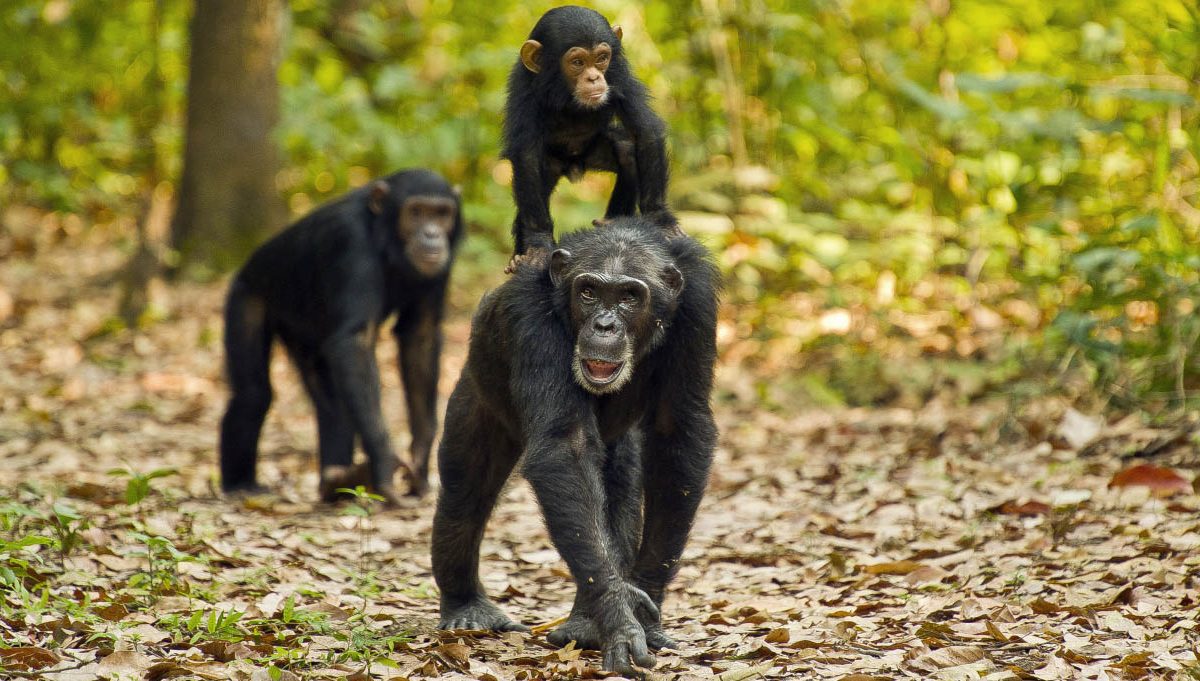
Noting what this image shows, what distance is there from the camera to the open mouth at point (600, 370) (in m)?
4.78

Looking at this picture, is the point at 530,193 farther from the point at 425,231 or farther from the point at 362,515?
the point at 425,231

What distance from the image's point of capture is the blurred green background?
8.67 metres

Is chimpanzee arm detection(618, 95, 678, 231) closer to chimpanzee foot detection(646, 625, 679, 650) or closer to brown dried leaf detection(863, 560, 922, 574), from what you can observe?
chimpanzee foot detection(646, 625, 679, 650)

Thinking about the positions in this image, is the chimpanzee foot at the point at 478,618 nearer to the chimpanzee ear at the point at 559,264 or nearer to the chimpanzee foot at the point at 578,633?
the chimpanzee foot at the point at 578,633

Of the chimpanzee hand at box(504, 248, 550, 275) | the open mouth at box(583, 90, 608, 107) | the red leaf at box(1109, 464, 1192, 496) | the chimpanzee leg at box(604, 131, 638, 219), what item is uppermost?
the open mouth at box(583, 90, 608, 107)

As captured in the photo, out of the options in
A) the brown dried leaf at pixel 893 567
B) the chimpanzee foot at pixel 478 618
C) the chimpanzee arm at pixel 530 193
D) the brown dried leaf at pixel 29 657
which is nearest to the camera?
the brown dried leaf at pixel 29 657

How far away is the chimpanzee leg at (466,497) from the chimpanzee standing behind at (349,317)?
8.65ft

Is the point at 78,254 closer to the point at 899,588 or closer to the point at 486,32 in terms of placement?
the point at 486,32

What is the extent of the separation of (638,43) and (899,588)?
8.64 meters

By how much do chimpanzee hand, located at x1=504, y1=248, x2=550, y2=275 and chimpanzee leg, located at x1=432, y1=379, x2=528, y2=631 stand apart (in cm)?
60

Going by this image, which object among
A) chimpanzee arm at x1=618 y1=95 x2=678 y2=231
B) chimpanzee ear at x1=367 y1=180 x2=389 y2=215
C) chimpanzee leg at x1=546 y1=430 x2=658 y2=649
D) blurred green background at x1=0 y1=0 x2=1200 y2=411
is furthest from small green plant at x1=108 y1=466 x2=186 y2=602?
blurred green background at x1=0 y1=0 x2=1200 y2=411

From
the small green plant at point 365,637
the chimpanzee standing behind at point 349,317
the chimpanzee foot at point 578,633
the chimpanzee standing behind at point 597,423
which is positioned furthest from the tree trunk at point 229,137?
the chimpanzee foot at point 578,633

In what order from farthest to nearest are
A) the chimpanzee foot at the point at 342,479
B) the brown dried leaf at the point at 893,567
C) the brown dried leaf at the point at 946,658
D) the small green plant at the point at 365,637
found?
1. the chimpanzee foot at the point at 342,479
2. the brown dried leaf at the point at 893,567
3. the small green plant at the point at 365,637
4. the brown dried leaf at the point at 946,658

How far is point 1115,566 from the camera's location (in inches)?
221
